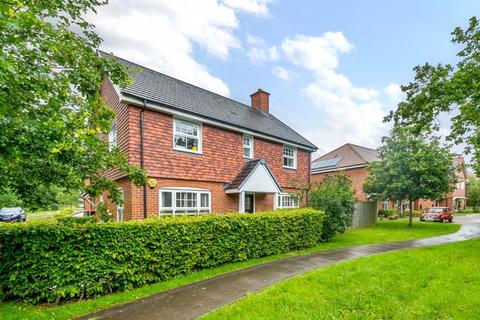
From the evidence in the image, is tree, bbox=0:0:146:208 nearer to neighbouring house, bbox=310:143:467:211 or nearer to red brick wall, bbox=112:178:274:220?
red brick wall, bbox=112:178:274:220

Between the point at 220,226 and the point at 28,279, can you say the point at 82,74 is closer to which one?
the point at 28,279

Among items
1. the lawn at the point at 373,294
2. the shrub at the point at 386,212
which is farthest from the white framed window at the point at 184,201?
the shrub at the point at 386,212

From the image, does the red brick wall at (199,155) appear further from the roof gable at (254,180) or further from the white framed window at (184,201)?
the white framed window at (184,201)

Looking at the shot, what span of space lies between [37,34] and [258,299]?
672 cm

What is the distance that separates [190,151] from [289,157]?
297 inches

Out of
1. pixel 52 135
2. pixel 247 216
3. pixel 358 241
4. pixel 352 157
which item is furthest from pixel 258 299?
pixel 352 157

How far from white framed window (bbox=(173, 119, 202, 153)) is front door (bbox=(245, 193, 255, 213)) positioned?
4093 millimetres

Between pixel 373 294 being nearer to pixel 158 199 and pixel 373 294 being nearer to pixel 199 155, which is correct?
pixel 158 199

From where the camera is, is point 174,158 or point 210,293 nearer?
point 210,293

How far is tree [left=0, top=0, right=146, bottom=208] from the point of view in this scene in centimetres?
387

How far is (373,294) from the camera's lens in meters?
5.33

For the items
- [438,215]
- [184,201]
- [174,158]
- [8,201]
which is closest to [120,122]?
[174,158]

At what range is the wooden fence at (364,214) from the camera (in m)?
19.3

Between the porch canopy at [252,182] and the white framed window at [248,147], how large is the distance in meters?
0.52
